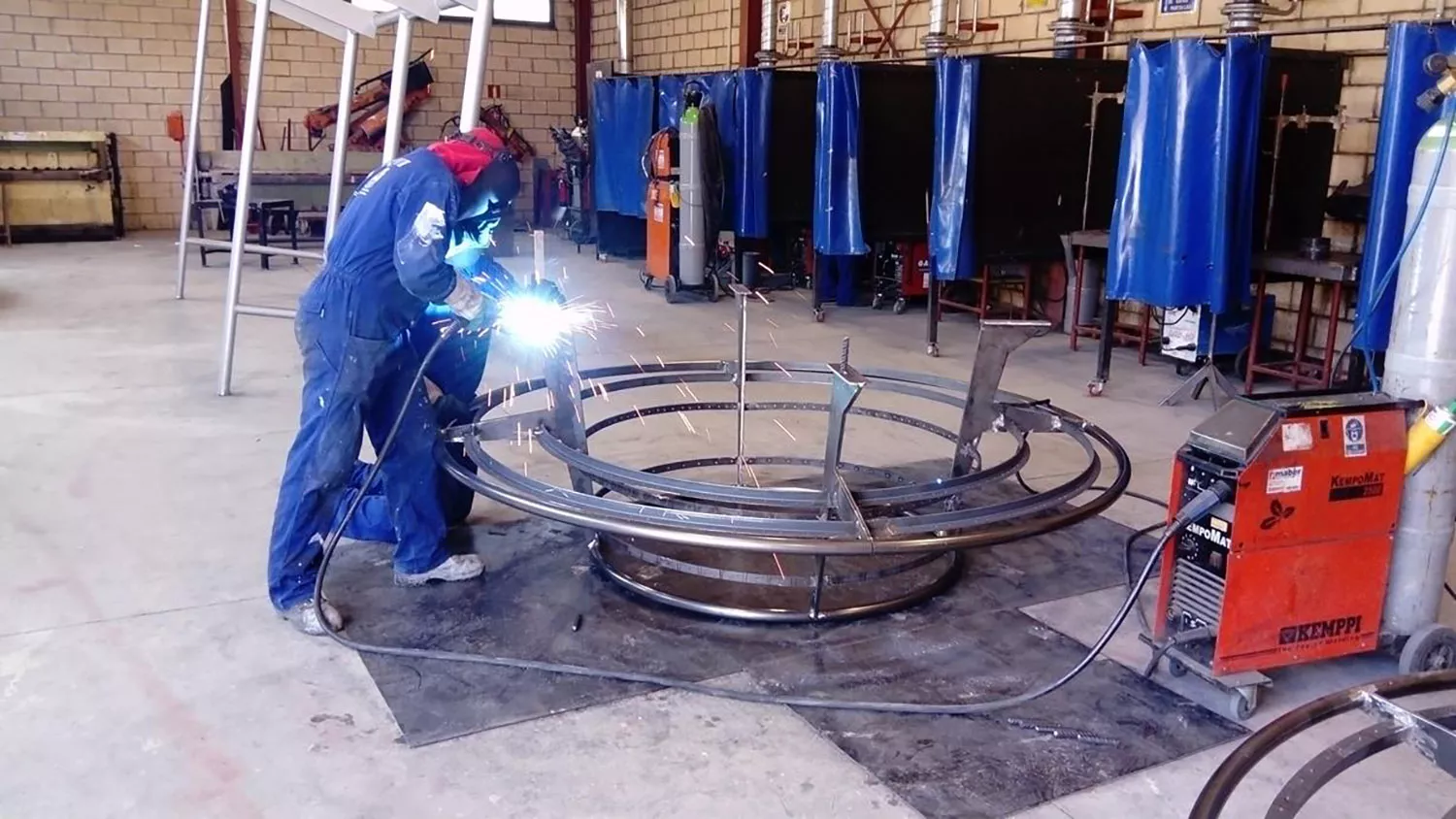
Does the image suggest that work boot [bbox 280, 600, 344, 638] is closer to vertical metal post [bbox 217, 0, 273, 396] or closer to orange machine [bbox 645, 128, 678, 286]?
vertical metal post [bbox 217, 0, 273, 396]

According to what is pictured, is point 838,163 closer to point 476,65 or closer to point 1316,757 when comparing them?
point 476,65

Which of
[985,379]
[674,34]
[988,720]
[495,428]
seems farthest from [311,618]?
[674,34]

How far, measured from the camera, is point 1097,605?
9.66ft

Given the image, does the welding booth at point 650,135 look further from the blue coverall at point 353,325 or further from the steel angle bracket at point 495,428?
the blue coverall at point 353,325

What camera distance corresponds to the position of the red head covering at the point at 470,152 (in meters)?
2.64

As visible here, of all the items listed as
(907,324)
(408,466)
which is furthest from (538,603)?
(907,324)

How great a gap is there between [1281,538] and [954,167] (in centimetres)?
384

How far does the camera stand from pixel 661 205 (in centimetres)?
829

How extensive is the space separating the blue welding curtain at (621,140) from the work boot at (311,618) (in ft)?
22.1

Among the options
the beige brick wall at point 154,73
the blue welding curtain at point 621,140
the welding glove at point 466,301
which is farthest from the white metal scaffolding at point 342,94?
Result: the beige brick wall at point 154,73

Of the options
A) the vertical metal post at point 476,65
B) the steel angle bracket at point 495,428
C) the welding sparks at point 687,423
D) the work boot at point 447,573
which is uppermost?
the vertical metal post at point 476,65

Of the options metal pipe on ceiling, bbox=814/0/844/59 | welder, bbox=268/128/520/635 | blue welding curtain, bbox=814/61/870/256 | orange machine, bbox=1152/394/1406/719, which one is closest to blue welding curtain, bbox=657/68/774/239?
metal pipe on ceiling, bbox=814/0/844/59

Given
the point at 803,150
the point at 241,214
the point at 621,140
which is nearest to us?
the point at 241,214

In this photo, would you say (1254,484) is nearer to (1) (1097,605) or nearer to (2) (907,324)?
(1) (1097,605)
